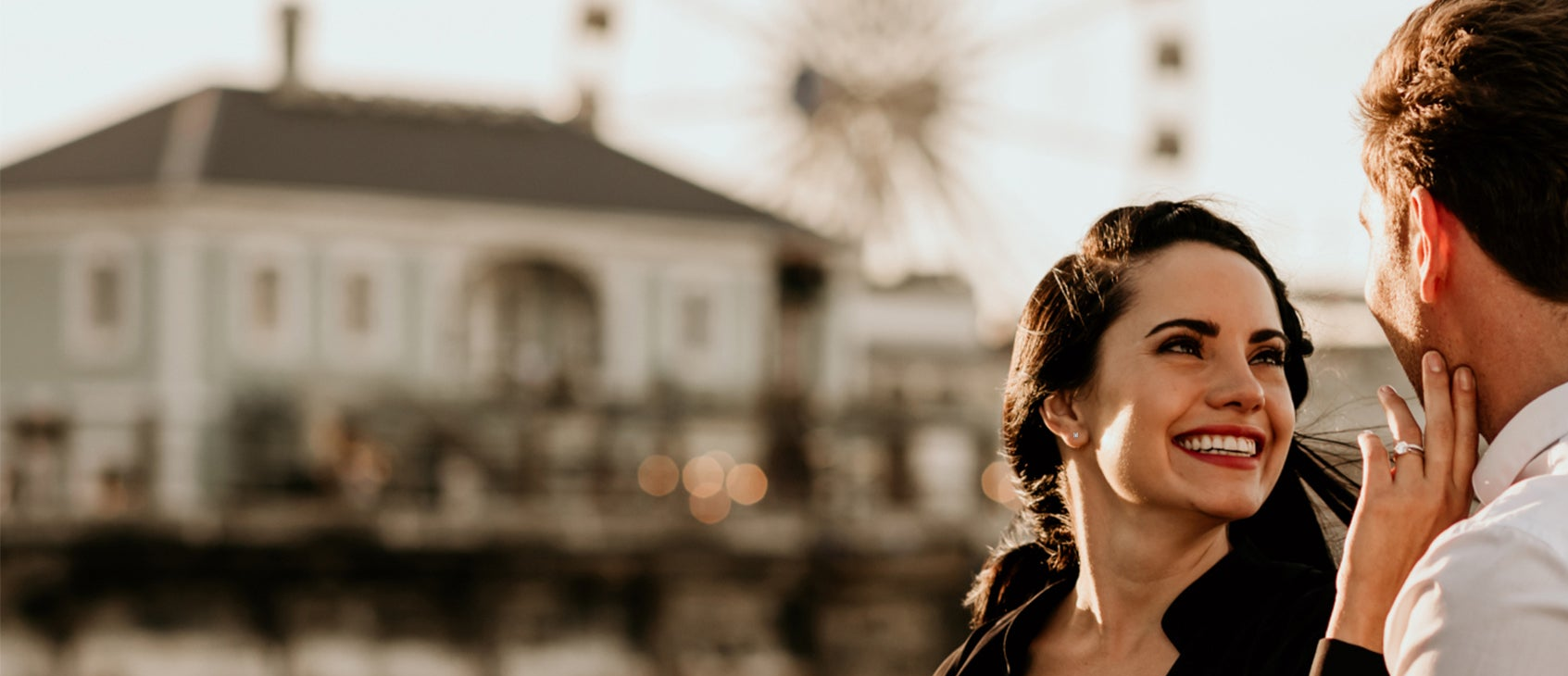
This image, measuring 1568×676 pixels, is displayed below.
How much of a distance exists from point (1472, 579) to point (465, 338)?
114ft

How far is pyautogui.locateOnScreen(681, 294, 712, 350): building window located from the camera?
3772 cm

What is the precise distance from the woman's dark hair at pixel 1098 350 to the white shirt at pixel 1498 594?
1082mm

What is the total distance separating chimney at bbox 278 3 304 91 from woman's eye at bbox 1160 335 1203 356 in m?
37.2

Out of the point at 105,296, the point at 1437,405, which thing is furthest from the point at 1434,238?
the point at 105,296

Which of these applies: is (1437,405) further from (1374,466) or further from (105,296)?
(105,296)

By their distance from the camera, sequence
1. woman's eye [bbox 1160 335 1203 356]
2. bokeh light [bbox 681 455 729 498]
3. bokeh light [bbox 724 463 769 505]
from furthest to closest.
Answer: bokeh light [bbox 724 463 769 505] → bokeh light [bbox 681 455 729 498] → woman's eye [bbox 1160 335 1203 356]

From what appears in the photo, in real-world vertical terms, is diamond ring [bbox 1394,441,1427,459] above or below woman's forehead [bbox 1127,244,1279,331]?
below

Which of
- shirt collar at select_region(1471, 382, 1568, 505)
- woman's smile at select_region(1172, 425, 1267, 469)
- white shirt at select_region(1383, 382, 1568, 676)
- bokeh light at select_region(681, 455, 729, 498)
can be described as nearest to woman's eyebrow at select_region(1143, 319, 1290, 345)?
woman's smile at select_region(1172, 425, 1267, 469)

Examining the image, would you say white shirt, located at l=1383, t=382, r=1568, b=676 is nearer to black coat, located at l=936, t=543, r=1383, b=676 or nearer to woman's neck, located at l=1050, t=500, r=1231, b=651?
black coat, located at l=936, t=543, r=1383, b=676

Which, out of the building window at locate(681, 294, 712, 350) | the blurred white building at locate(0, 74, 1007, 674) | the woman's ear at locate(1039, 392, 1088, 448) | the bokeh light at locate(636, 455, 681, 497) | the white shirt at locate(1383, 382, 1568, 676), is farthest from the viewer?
the building window at locate(681, 294, 712, 350)

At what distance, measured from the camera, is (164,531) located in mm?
29016

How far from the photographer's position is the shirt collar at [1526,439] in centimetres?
211

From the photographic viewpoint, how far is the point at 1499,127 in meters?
2.15

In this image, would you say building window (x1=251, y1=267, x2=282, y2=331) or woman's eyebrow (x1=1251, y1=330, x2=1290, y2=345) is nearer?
woman's eyebrow (x1=1251, y1=330, x2=1290, y2=345)
